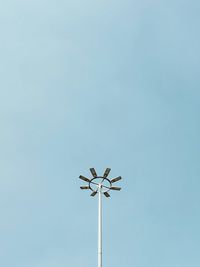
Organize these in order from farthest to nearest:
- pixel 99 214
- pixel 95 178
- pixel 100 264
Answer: pixel 95 178 → pixel 99 214 → pixel 100 264

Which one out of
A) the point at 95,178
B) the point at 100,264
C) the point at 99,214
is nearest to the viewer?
the point at 100,264

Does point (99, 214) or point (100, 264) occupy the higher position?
point (99, 214)

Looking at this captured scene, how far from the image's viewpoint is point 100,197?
29.8 meters

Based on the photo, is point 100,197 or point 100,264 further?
point 100,197

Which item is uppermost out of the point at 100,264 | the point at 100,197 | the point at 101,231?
the point at 100,197

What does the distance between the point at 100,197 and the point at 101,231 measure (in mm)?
2665

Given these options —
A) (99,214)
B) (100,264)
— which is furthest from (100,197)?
(100,264)

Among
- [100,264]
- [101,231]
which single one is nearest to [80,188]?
[101,231]

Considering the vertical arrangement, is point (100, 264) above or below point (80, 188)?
below

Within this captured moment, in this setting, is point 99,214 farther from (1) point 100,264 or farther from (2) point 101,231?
(1) point 100,264

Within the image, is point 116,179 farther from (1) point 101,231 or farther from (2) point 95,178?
(1) point 101,231

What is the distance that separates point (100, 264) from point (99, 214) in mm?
3311

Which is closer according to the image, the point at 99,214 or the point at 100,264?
the point at 100,264

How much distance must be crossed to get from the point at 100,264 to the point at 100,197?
4726 mm
